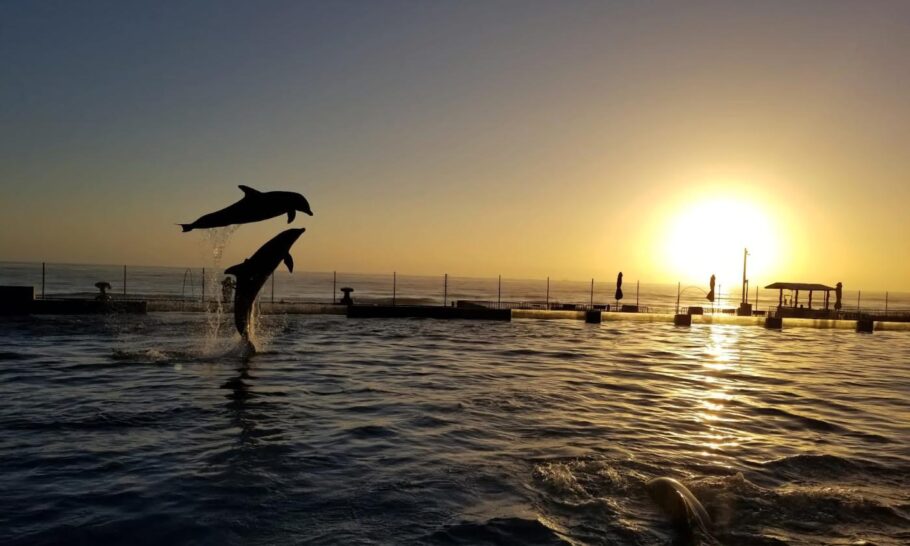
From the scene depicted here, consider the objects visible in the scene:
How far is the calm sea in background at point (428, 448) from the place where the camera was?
22.1ft

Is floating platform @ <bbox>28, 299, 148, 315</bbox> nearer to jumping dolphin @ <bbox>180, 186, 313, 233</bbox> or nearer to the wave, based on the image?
jumping dolphin @ <bbox>180, 186, 313, 233</bbox>

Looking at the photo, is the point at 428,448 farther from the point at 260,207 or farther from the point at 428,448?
the point at 260,207

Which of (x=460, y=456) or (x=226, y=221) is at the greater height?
(x=226, y=221)

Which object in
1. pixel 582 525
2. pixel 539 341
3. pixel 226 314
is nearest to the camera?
pixel 582 525

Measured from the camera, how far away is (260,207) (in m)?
14.8

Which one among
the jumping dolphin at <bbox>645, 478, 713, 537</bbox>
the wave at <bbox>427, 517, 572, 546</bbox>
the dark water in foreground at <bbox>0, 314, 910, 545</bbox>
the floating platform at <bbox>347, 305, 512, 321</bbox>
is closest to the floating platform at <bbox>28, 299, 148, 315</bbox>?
the dark water in foreground at <bbox>0, 314, 910, 545</bbox>

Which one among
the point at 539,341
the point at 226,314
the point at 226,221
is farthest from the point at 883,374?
the point at 226,314

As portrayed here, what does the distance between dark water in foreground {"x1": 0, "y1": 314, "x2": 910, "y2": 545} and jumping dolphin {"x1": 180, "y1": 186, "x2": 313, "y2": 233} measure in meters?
3.77

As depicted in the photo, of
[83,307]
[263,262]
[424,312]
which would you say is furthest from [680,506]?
[83,307]

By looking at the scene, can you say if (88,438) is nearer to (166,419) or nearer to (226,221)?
(166,419)

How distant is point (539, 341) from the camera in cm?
2600

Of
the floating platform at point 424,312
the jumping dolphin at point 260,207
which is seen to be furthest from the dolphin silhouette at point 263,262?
the floating platform at point 424,312

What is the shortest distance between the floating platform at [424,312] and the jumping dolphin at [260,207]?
19012 millimetres

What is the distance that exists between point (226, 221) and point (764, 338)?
27.3 meters
